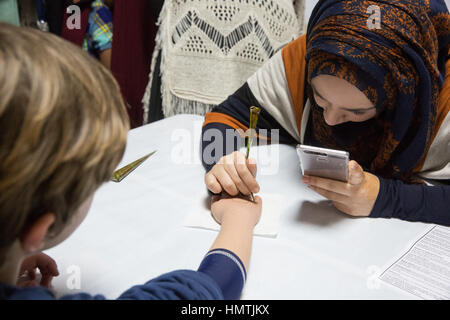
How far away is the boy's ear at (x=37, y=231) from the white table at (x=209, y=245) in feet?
0.50

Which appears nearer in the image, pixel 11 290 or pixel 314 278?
pixel 11 290

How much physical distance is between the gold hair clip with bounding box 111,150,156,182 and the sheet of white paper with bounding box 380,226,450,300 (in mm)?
557

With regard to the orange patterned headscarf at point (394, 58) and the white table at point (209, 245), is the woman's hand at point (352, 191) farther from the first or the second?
the orange patterned headscarf at point (394, 58)

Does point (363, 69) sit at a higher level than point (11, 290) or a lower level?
higher

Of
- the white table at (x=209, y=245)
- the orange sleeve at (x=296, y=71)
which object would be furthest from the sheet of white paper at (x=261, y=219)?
the orange sleeve at (x=296, y=71)

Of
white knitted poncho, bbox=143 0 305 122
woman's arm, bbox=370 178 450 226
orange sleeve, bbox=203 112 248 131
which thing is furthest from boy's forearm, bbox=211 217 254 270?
white knitted poncho, bbox=143 0 305 122

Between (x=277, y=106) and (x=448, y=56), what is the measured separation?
43 cm

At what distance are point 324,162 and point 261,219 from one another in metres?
0.16

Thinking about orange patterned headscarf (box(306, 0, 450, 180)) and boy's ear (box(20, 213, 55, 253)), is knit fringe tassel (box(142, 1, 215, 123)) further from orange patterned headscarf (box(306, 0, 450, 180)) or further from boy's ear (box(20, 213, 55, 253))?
boy's ear (box(20, 213, 55, 253))

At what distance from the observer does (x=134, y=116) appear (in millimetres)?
1416

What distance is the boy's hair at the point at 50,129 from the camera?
299 mm

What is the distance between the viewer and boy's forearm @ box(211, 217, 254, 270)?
537mm
